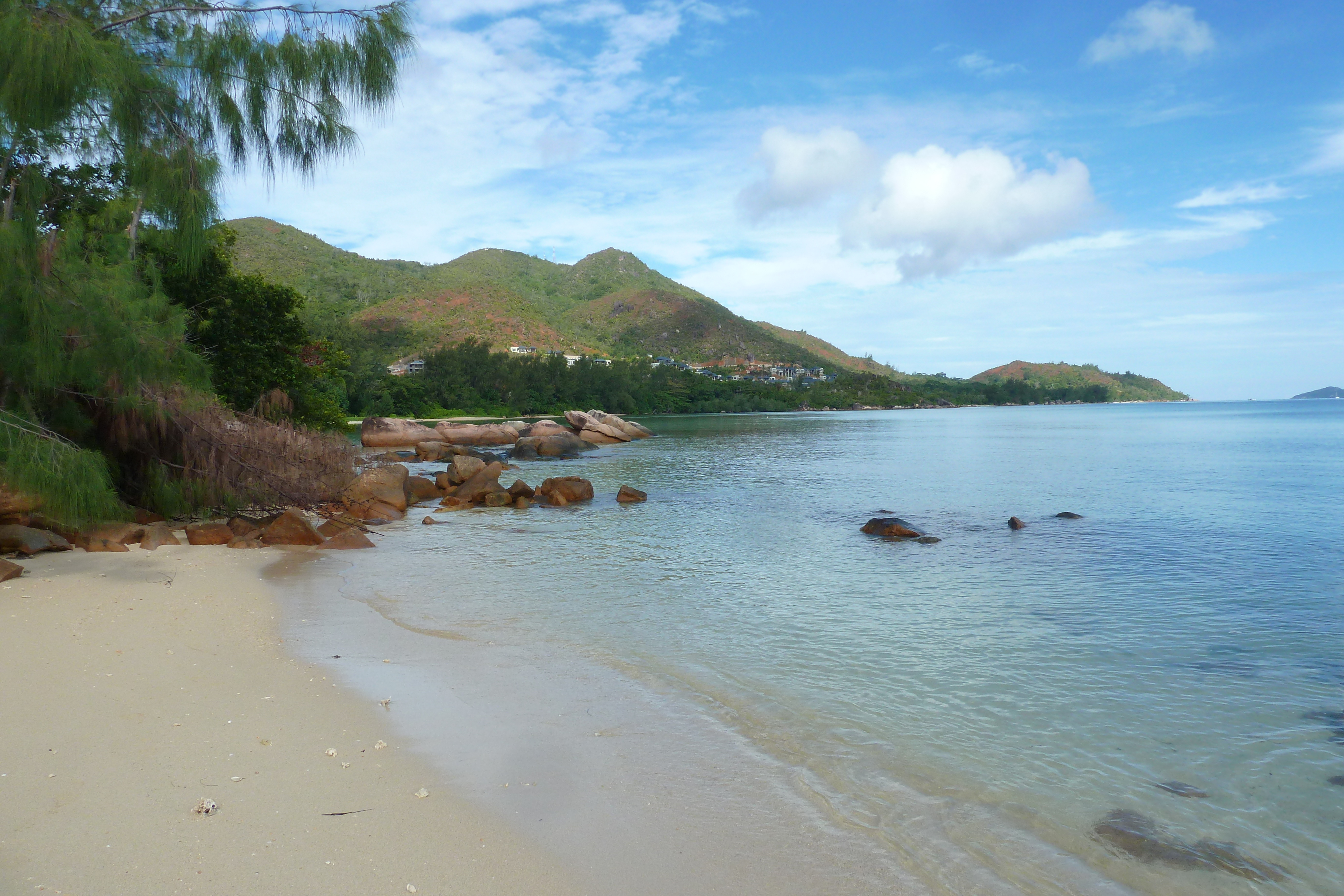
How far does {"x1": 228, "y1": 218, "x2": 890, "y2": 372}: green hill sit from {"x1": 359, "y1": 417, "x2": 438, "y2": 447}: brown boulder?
69.9 ft

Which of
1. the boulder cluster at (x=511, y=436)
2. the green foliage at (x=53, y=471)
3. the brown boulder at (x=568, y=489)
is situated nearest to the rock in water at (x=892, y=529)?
the brown boulder at (x=568, y=489)

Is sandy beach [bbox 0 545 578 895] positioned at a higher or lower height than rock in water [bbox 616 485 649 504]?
higher

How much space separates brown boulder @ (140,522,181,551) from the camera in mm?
12531

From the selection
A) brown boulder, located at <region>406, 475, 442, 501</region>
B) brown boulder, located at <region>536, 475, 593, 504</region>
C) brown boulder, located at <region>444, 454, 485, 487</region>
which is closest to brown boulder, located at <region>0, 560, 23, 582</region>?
brown boulder, located at <region>406, 475, 442, 501</region>

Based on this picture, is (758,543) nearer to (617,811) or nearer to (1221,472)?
(617,811)

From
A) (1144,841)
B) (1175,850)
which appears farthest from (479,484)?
(1175,850)

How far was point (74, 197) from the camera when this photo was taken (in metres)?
12.5

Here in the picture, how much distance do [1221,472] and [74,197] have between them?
37316mm

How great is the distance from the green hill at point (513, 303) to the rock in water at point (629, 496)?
49290 millimetres

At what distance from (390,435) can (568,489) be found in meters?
26.9

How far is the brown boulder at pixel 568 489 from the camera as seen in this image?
22.8 meters

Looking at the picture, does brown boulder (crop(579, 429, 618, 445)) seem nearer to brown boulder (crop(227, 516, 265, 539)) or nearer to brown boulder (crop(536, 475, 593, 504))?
brown boulder (crop(536, 475, 593, 504))

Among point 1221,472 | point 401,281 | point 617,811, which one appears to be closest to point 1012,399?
point 401,281

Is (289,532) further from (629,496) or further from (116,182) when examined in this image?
(629,496)
